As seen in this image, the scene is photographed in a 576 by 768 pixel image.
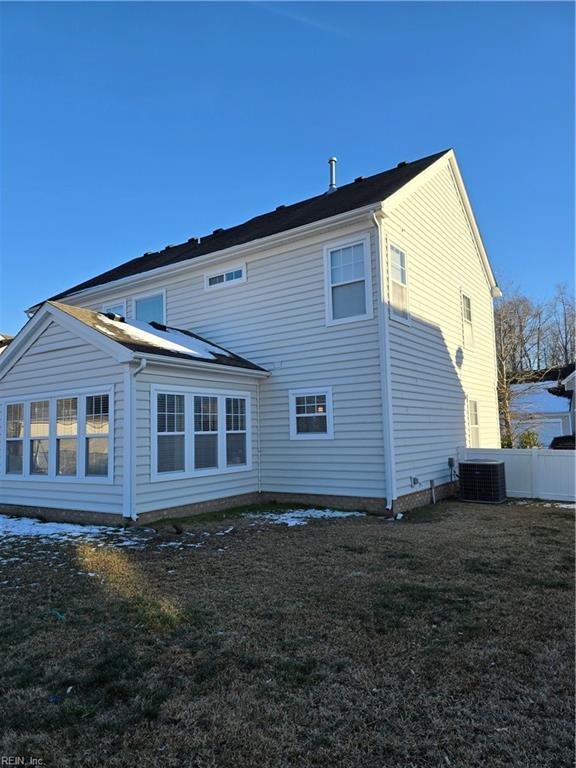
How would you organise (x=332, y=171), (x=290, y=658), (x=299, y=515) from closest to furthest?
(x=290, y=658) < (x=299, y=515) < (x=332, y=171)

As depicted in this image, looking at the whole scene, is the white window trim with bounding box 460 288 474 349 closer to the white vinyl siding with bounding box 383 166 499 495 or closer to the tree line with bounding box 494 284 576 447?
the white vinyl siding with bounding box 383 166 499 495

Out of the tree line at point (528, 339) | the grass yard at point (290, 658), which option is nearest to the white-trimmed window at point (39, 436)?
the grass yard at point (290, 658)

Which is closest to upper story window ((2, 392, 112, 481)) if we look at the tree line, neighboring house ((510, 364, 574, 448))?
the tree line

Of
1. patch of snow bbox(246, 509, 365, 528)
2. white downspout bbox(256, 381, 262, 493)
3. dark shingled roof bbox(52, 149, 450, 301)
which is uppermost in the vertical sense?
dark shingled roof bbox(52, 149, 450, 301)

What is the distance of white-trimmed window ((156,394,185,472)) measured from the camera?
8773mm

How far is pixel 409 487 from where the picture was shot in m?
9.77

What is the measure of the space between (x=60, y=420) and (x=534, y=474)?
34.6 ft

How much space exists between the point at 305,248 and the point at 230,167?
292 inches

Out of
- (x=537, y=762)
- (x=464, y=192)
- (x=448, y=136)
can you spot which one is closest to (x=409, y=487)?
(x=537, y=762)

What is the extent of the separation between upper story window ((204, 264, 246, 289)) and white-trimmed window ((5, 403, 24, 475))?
5233 millimetres

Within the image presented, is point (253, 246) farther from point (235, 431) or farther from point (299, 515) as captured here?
point (299, 515)

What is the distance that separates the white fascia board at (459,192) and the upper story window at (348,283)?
3.29 feet

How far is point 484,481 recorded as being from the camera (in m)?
10.8

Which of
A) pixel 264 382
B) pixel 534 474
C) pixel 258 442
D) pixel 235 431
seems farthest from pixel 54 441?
pixel 534 474
